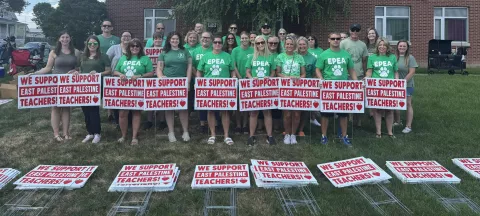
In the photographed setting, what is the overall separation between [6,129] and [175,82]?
12.2 feet

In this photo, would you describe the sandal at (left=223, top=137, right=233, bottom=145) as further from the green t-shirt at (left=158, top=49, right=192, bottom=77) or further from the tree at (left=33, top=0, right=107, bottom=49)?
the tree at (left=33, top=0, right=107, bottom=49)

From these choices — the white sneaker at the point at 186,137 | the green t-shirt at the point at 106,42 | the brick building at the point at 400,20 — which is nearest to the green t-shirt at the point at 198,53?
the white sneaker at the point at 186,137

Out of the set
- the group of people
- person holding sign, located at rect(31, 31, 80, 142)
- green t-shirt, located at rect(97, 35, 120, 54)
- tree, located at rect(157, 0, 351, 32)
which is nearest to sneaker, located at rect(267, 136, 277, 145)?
the group of people

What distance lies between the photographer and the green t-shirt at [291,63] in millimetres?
6312

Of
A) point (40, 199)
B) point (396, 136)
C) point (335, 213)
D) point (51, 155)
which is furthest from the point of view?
point (396, 136)

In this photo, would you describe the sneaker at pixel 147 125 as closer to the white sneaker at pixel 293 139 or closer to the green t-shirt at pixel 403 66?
the white sneaker at pixel 293 139

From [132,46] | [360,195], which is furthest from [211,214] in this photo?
[132,46]

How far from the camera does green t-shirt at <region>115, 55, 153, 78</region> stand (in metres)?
6.42

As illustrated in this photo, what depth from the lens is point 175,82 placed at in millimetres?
6469

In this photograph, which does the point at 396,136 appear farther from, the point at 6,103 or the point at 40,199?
the point at 6,103

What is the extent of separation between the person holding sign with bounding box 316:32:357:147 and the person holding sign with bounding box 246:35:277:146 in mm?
809

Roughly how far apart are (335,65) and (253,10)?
8.70 metres

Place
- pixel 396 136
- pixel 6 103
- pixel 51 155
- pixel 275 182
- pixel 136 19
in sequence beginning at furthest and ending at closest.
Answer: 1. pixel 136 19
2. pixel 6 103
3. pixel 396 136
4. pixel 51 155
5. pixel 275 182

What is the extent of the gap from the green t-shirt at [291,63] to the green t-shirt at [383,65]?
4.35 feet
